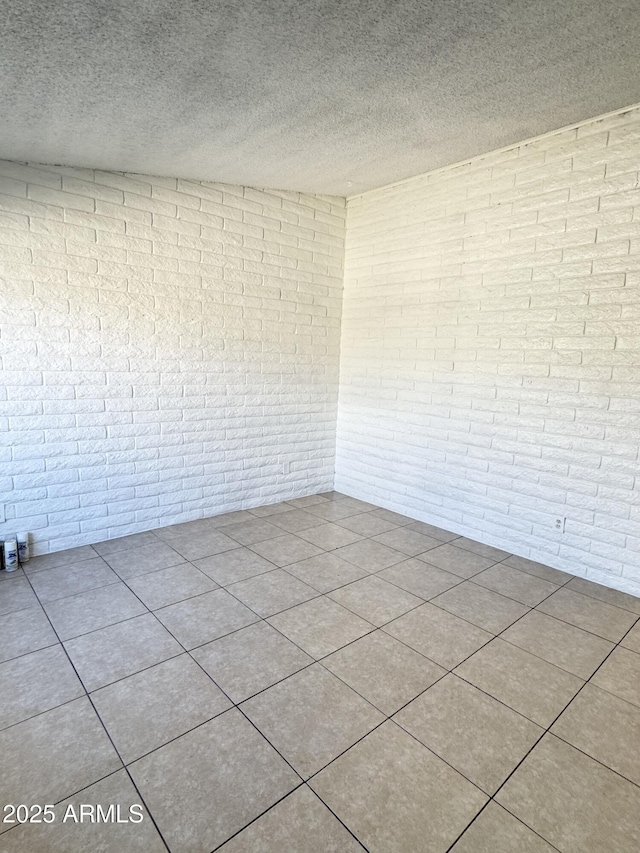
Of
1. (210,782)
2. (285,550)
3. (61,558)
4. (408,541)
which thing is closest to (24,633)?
(61,558)

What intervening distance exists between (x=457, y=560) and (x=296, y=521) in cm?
134

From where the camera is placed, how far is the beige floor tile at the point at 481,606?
94.2 inches

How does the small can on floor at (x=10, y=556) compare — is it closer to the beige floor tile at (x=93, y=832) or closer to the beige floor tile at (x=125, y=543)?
the beige floor tile at (x=125, y=543)

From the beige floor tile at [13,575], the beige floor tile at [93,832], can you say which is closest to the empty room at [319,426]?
the beige floor tile at [93,832]

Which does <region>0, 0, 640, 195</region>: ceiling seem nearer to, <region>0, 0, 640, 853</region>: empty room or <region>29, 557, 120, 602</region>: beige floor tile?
<region>0, 0, 640, 853</region>: empty room

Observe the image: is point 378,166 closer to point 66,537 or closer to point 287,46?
point 287,46

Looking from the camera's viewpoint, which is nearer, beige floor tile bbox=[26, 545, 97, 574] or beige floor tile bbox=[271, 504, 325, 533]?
beige floor tile bbox=[26, 545, 97, 574]

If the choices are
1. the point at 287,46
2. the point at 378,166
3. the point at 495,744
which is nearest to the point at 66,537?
the point at 495,744

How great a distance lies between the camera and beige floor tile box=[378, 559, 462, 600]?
8.89 ft

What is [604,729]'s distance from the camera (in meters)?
1.70

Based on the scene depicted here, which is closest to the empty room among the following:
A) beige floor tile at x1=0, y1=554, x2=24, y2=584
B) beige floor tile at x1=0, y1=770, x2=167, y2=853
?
beige floor tile at x1=0, y1=770, x2=167, y2=853

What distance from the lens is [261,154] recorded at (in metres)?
2.83

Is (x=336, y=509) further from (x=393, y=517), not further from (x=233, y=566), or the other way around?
(x=233, y=566)

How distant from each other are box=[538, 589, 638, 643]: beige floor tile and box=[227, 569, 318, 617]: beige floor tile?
1.37 m
